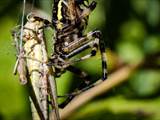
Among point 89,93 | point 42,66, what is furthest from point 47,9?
point 42,66

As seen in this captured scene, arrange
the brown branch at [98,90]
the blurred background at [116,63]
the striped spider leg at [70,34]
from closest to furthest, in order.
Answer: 1. the striped spider leg at [70,34]
2. the brown branch at [98,90]
3. the blurred background at [116,63]

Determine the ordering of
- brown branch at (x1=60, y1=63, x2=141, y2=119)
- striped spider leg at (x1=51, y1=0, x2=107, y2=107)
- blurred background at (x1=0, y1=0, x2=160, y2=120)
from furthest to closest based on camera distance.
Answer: blurred background at (x1=0, y1=0, x2=160, y2=120)
brown branch at (x1=60, y1=63, x2=141, y2=119)
striped spider leg at (x1=51, y1=0, x2=107, y2=107)

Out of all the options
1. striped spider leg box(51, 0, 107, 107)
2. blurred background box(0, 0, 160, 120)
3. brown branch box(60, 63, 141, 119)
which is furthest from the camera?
blurred background box(0, 0, 160, 120)

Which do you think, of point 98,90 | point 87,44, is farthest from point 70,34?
point 98,90

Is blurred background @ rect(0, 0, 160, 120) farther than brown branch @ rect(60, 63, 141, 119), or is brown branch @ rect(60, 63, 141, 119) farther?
blurred background @ rect(0, 0, 160, 120)

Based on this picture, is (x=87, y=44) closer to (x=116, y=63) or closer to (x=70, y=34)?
(x=70, y=34)

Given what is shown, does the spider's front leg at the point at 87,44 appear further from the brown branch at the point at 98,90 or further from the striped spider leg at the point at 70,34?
the brown branch at the point at 98,90

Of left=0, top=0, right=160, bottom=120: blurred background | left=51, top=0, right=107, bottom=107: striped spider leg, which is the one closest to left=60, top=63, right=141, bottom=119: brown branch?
left=0, top=0, right=160, bottom=120: blurred background

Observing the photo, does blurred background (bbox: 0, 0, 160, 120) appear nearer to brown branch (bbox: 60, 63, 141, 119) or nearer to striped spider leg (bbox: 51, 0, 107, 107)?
brown branch (bbox: 60, 63, 141, 119)

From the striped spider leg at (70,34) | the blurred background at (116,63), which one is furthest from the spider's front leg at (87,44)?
the blurred background at (116,63)
